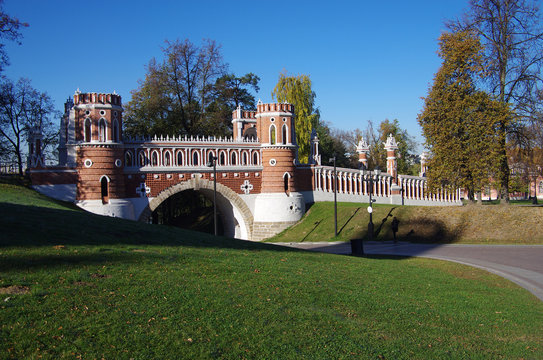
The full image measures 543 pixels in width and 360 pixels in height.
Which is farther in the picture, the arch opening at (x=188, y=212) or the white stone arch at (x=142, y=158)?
the arch opening at (x=188, y=212)

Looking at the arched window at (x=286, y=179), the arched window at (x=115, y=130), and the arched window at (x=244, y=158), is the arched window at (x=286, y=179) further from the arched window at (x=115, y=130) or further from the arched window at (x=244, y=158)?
the arched window at (x=115, y=130)

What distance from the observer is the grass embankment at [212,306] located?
647cm

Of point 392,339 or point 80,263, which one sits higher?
point 80,263

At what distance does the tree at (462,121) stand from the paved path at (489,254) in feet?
19.9

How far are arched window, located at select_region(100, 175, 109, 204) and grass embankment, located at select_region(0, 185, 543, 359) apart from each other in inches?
578

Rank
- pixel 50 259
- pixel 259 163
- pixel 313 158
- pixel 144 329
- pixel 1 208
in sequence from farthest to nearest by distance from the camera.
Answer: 1. pixel 313 158
2. pixel 259 163
3. pixel 1 208
4. pixel 50 259
5. pixel 144 329

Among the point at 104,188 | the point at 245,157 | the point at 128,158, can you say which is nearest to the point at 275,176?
the point at 245,157

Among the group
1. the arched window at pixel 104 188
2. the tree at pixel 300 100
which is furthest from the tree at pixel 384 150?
the arched window at pixel 104 188

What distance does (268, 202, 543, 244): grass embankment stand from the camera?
24469 millimetres

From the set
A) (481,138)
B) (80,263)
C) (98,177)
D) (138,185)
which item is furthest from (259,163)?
(80,263)

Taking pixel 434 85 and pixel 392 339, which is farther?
pixel 434 85

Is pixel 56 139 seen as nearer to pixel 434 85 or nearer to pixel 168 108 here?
pixel 168 108

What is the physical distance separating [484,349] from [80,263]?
283 inches

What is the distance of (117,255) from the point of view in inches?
397
